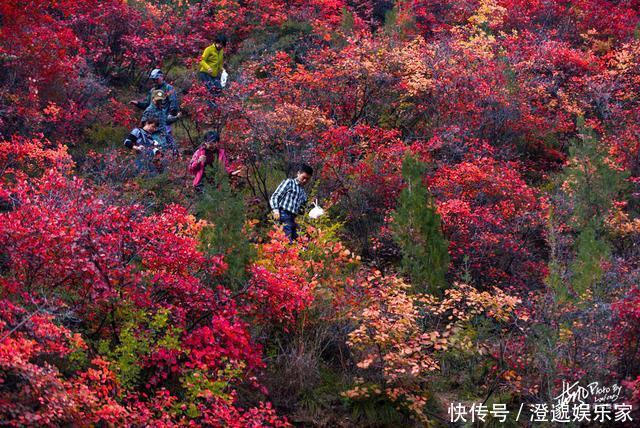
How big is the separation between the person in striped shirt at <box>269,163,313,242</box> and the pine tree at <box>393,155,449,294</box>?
144 cm

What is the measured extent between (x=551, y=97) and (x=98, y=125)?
36.3ft

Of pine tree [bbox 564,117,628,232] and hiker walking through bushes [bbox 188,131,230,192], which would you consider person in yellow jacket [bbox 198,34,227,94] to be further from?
Result: pine tree [bbox 564,117,628,232]

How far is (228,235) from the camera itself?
878 cm

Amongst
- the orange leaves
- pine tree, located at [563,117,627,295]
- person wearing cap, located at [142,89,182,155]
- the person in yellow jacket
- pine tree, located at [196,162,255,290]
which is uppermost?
the person in yellow jacket

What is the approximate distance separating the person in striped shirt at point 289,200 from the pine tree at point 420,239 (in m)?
1.44

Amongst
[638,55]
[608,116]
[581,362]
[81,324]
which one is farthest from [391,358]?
[638,55]

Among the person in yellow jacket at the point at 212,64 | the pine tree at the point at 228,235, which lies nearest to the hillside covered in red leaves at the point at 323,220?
the pine tree at the point at 228,235

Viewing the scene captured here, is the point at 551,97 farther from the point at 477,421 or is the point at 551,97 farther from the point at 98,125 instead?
the point at 477,421

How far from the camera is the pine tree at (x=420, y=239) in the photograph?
399 inches

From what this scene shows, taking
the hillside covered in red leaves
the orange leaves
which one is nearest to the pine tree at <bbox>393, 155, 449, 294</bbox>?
the hillside covered in red leaves

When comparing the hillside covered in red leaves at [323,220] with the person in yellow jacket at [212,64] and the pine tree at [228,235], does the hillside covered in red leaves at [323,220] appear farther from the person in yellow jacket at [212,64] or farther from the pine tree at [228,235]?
the person in yellow jacket at [212,64]

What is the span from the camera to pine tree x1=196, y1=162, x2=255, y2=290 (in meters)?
8.72

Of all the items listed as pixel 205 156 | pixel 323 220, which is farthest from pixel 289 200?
pixel 205 156

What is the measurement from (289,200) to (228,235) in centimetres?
214
